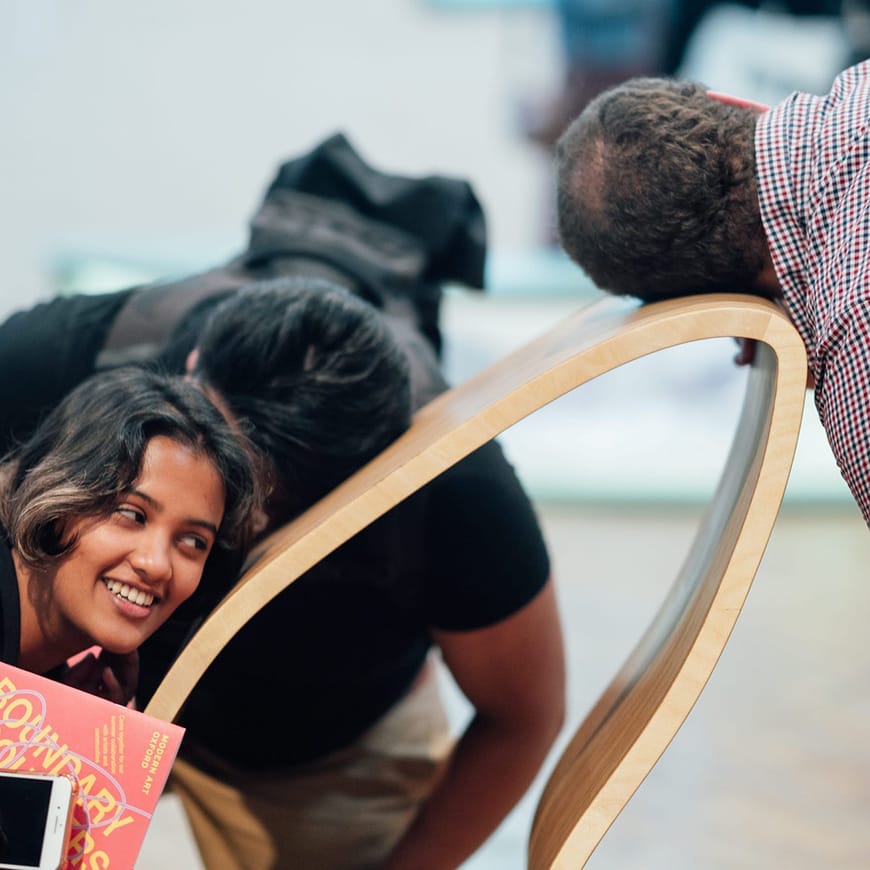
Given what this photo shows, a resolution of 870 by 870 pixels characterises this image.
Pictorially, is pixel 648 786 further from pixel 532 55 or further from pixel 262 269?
pixel 532 55

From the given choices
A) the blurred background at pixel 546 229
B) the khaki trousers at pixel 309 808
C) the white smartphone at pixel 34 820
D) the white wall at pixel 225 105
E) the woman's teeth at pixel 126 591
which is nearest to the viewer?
the white smartphone at pixel 34 820

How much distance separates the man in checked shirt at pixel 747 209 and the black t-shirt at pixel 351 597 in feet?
0.96

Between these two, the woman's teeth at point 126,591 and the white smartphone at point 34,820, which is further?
the woman's teeth at point 126,591

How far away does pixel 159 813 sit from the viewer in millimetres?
1693

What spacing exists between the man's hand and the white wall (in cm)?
340

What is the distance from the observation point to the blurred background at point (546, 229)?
179 centimetres

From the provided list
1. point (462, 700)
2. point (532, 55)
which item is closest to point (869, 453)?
point (462, 700)

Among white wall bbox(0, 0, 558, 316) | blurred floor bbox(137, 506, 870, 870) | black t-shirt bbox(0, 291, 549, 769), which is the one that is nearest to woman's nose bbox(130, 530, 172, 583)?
black t-shirt bbox(0, 291, 549, 769)

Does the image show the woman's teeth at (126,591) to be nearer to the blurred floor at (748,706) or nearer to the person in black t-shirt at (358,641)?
the person in black t-shirt at (358,641)

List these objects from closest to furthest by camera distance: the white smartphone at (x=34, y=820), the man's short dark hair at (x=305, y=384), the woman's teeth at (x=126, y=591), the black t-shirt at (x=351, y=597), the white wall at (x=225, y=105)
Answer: the white smartphone at (x=34, y=820) < the woman's teeth at (x=126, y=591) < the man's short dark hair at (x=305, y=384) < the black t-shirt at (x=351, y=597) < the white wall at (x=225, y=105)

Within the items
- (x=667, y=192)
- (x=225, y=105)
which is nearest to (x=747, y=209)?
(x=667, y=192)

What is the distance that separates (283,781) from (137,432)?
1.87ft

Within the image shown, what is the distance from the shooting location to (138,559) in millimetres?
834

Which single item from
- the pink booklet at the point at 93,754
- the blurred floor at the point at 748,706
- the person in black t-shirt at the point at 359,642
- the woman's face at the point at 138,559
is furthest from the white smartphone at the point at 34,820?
the blurred floor at the point at 748,706
